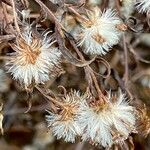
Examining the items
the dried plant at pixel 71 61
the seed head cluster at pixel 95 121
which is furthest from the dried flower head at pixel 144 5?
the seed head cluster at pixel 95 121

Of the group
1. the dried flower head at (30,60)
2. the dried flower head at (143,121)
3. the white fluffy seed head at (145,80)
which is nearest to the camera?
the dried flower head at (30,60)

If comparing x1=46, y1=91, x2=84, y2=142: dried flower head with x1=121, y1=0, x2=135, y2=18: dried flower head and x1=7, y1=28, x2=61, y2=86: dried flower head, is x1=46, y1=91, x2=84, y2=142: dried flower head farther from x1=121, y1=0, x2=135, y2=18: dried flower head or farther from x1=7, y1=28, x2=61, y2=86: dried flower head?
x1=121, y1=0, x2=135, y2=18: dried flower head

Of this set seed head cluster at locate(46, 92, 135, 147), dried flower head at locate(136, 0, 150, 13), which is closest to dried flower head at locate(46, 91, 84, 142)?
seed head cluster at locate(46, 92, 135, 147)

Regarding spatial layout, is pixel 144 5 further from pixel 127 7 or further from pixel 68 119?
pixel 68 119

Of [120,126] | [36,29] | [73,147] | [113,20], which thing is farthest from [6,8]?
[73,147]

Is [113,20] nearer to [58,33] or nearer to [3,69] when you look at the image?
[58,33]

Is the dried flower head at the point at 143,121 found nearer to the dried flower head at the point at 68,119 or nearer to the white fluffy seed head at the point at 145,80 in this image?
the dried flower head at the point at 68,119
